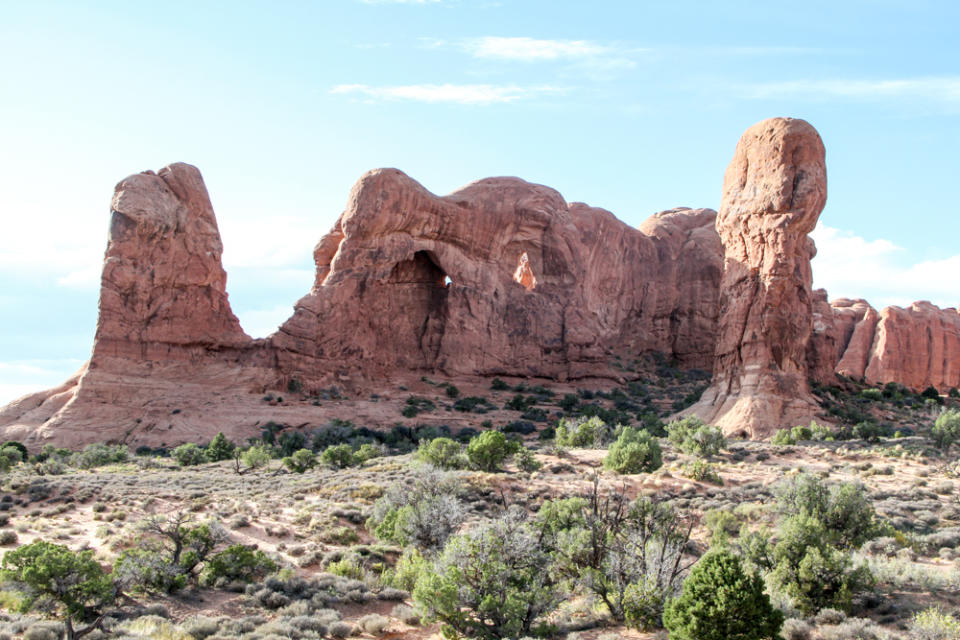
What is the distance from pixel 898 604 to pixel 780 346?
21.2 metres

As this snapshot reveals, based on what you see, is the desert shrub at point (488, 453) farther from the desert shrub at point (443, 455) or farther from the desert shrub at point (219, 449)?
the desert shrub at point (219, 449)

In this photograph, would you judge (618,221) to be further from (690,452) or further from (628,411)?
(690,452)

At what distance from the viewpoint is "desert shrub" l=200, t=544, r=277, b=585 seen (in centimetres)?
1708

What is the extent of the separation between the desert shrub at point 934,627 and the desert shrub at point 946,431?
19718mm

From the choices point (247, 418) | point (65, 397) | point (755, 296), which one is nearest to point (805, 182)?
point (755, 296)

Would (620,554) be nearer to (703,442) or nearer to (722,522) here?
(722,522)

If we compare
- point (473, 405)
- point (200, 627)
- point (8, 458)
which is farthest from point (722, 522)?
point (8, 458)

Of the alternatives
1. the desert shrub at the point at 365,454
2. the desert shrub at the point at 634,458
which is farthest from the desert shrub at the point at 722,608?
the desert shrub at the point at 365,454

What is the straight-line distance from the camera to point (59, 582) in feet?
48.6

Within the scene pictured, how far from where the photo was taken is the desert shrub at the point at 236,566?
17.1m

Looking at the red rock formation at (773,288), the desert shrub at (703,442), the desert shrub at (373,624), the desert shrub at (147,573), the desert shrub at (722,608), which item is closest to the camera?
the desert shrub at (722,608)

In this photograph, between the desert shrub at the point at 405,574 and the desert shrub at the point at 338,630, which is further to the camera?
the desert shrub at the point at 405,574

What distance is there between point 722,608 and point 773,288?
24.6 meters

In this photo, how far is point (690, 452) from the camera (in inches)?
1178
